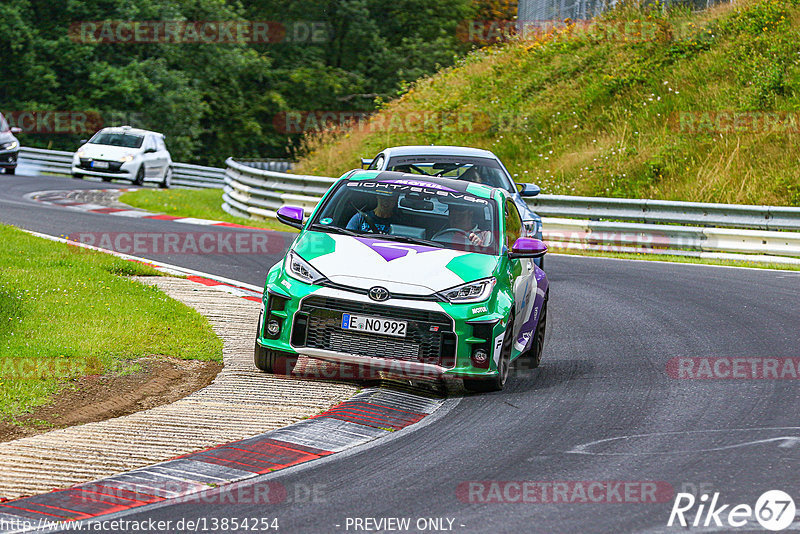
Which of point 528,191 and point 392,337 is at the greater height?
point 528,191

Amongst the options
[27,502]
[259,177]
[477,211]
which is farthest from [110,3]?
[27,502]

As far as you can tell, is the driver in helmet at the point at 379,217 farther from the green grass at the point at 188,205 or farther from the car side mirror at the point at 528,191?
the green grass at the point at 188,205

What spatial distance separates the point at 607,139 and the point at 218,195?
11742 millimetres

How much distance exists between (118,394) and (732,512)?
4.44 m

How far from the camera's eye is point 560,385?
9.03 m

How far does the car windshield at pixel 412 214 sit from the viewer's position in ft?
30.5

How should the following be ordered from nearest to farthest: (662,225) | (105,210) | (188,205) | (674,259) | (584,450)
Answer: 1. (584,450)
2. (674,259)
3. (662,225)
4. (105,210)
5. (188,205)

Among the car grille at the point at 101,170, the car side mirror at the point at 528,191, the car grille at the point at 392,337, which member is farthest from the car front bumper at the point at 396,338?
the car grille at the point at 101,170

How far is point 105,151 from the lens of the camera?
30469 mm

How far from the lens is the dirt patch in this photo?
718 centimetres

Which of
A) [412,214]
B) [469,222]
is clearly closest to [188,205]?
[412,214]

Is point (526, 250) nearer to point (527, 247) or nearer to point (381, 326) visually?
point (527, 247)

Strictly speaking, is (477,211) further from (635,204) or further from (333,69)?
(333,69)

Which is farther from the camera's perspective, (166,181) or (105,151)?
(166,181)
